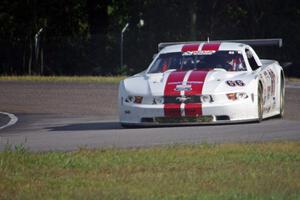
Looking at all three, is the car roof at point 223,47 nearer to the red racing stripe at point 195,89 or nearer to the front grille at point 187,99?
the red racing stripe at point 195,89

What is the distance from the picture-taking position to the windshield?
18344mm

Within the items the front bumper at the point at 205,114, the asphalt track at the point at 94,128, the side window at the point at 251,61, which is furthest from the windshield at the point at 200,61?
the front bumper at the point at 205,114

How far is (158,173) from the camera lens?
36.0 ft

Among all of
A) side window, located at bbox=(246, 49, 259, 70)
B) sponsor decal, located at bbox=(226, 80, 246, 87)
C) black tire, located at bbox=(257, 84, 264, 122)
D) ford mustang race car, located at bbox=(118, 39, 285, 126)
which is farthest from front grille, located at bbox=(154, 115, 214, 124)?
Answer: side window, located at bbox=(246, 49, 259, 70)

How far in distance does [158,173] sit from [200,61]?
770 centimetres

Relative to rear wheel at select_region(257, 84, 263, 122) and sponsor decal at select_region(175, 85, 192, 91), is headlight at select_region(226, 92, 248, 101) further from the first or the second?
sponsor decal at select_region(175, 85, 192, 91)

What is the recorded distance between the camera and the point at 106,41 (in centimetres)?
5050

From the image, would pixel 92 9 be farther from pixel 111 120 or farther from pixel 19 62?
pixel 111 120

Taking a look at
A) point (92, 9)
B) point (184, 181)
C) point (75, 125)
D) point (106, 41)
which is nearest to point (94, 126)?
point (75, 125)

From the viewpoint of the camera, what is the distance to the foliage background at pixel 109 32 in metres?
50.1

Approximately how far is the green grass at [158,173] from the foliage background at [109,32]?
34.3 metres

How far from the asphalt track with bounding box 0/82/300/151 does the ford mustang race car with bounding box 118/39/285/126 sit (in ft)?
0.68

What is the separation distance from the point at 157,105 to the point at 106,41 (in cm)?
3378

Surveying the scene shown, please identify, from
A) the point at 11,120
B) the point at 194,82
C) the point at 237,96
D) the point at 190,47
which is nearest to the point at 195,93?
the point at 194,82
